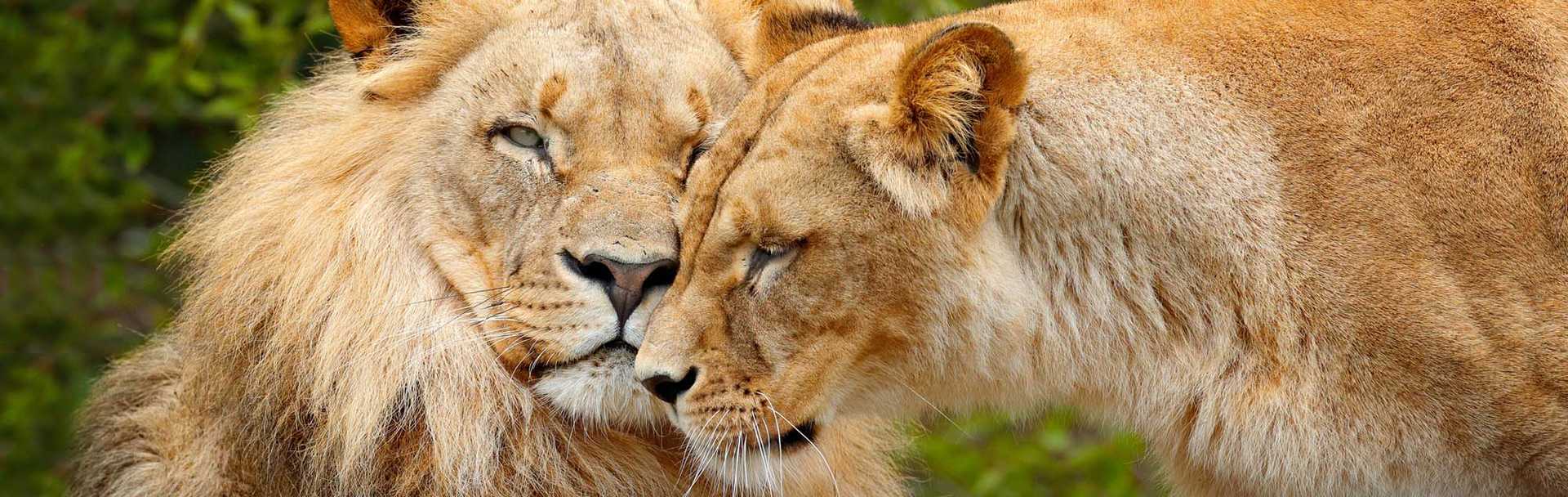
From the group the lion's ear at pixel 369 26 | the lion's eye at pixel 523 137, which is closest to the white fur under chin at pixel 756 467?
the lion's eye at pixel 523 137

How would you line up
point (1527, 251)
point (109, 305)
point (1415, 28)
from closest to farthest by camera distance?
point (1527, 251)
point (1415, 28)
point (109, 305)

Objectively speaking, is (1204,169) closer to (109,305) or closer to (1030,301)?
(1030,301)

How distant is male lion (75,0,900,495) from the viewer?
9.68 feet

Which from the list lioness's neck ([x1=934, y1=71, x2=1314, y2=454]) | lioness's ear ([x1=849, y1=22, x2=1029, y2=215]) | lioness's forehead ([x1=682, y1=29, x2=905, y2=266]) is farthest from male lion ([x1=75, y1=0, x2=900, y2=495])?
lioness's neck ([x1=934, y1=71, x2=1314, y2=454])

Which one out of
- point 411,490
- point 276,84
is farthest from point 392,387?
point 276,84

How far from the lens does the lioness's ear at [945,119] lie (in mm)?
2496

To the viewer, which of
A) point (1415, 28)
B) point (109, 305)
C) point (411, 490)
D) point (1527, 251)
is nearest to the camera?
point (1527, 251)

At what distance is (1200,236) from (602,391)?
44.4 inches

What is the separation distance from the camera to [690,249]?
280cm

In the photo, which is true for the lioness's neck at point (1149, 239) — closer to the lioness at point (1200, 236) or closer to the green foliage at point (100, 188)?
the lioness at point (1200, 236)

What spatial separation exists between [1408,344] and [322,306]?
217cm

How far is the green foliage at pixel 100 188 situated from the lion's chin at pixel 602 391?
9.58 ft

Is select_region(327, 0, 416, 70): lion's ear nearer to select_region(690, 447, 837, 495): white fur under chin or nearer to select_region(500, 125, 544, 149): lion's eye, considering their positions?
select_region(500, 125, 544, 149): lion's eye

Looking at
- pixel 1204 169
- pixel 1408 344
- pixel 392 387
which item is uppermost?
pixel 1204 169
